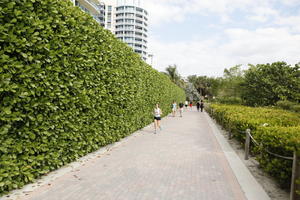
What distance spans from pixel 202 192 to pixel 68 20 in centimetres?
523

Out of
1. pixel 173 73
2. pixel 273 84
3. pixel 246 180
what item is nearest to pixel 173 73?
pixel 173 73

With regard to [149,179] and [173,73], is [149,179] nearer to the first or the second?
[149,179]

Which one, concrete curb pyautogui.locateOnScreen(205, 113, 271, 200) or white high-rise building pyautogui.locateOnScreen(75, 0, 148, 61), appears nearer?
concrete curb pyautogui.locateOnScreen(205, 113, 271, 200)

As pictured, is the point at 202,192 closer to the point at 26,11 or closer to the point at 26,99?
the point at 26,99

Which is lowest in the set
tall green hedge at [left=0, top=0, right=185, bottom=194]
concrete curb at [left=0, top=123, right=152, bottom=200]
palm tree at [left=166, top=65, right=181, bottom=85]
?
concrete curb at [left=0, top=123, right=152, bottom=200]

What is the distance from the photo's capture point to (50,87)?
4.66 metres

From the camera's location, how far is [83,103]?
6.06 metres

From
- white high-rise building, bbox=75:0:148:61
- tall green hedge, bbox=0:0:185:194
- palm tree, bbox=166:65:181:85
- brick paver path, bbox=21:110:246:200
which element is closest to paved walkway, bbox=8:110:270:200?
brick paver path, bbox=21:110:246:200

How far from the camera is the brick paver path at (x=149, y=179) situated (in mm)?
4199

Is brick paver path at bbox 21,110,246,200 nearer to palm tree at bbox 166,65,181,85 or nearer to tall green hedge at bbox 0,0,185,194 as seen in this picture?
tall green hedge at bbox 0,0,185,194

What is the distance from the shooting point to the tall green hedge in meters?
3.79

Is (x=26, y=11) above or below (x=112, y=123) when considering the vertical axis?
above

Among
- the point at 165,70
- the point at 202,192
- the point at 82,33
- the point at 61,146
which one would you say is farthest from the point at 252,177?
the point at 165,70

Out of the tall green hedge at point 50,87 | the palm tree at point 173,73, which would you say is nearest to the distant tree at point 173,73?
the palm tree at point 173,73
